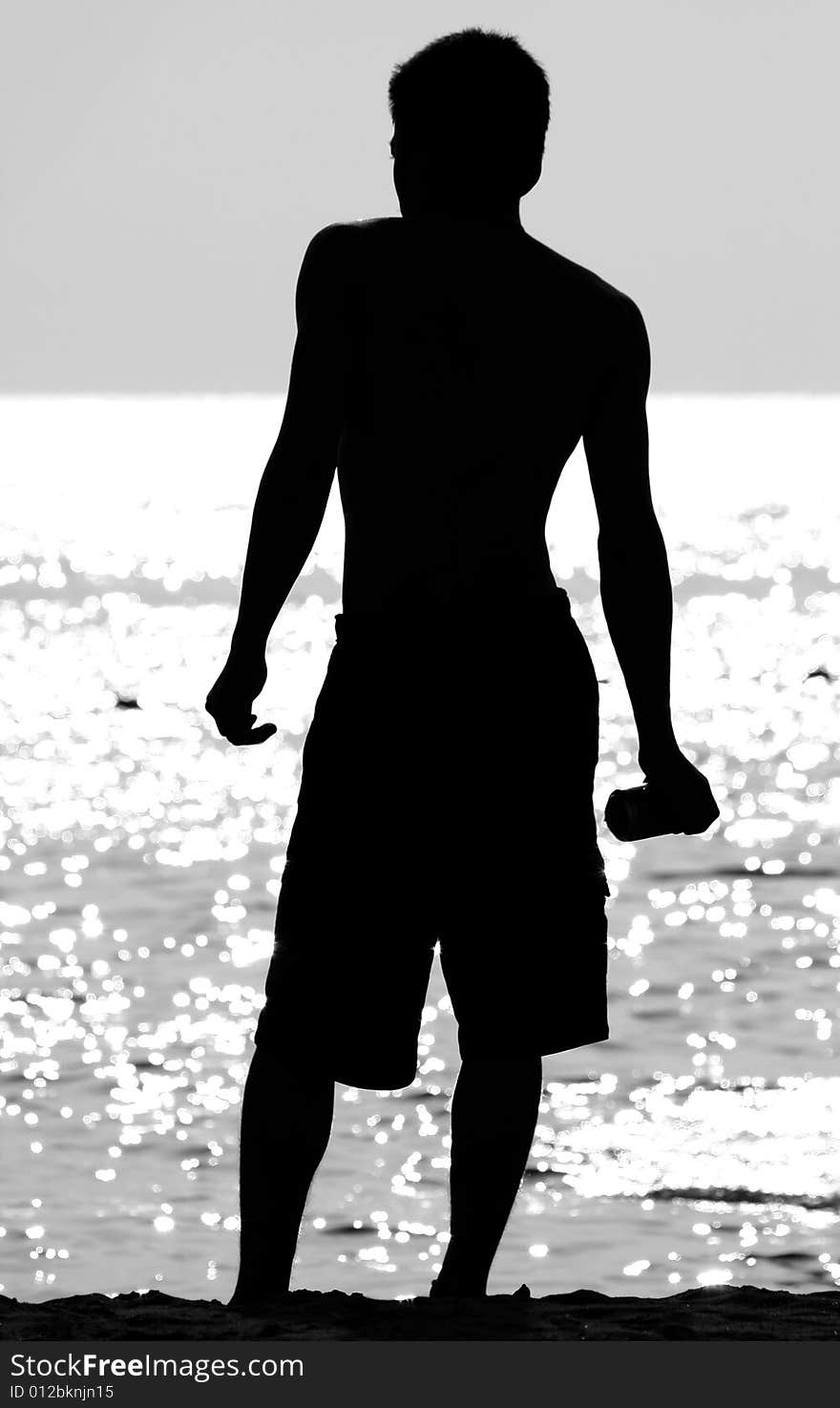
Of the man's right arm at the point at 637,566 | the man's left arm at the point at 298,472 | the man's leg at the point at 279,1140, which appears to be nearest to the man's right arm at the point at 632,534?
the man's right arm at the point at 637,566

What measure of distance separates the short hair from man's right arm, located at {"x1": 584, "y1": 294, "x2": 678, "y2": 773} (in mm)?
394

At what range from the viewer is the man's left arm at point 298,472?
12.9 feet

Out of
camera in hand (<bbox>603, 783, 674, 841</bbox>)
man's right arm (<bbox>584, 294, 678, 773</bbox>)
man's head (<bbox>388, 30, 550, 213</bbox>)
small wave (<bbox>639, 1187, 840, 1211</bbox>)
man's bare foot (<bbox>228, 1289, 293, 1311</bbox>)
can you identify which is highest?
man's head (<bbox>388, 30, 550, 213</bbox>)

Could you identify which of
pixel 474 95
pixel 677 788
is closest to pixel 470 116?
pixel 474 95

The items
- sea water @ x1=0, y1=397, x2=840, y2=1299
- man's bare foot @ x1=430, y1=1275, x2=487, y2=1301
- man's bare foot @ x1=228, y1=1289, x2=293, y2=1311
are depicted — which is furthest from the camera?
sea water @ x1=0, y1=397, x2=840, y2=1299

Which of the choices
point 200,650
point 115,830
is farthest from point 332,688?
point 200,650

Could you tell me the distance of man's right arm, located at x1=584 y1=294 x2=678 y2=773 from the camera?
13.6 ft

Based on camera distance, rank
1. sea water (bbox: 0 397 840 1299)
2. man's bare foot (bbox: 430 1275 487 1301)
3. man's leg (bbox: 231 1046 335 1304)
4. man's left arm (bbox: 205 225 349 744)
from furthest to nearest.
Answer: sea water (bbox: 0 397 840 1299), man's bare foot (bbox: 430 1275 487 1301), man's leg (bbox: 231 1046 335 1304), man's left arm (bbox: 205 225 349 744)

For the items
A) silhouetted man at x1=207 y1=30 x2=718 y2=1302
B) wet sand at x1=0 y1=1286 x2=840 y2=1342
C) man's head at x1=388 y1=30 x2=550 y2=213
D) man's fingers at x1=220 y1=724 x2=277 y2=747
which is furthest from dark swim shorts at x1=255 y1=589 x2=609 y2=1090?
man's head at x1=388 y1=30 x2=550 y2=213

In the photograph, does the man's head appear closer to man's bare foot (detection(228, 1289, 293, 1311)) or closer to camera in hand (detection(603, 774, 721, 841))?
camera in hand (detection(603, 774, 721, 841))

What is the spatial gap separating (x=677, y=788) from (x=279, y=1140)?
3.49 ft

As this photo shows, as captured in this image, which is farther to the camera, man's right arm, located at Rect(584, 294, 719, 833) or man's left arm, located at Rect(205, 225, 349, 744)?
man's right arm, located at Rect(584, 294, 719, 833)

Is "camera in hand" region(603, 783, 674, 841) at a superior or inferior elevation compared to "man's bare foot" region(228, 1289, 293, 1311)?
superior

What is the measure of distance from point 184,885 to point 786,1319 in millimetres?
15780
